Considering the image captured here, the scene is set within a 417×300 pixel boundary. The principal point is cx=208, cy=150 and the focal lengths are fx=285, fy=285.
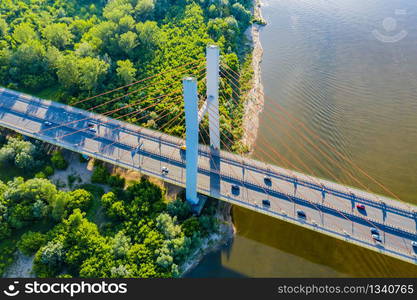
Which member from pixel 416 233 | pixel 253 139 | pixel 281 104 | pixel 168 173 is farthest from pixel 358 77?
pixel 168 173

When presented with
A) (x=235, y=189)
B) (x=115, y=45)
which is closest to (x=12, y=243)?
(x=235, y=189)

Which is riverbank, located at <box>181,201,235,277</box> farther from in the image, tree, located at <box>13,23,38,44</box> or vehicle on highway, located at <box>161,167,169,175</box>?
tree, located at <box>13,23,38,44</box>

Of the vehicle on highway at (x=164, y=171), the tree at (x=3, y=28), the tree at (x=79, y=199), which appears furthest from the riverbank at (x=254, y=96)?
the tree at (x=3, y=28)

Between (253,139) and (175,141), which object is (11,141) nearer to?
(175,141)

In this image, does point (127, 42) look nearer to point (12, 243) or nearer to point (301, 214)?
point (12, 243)

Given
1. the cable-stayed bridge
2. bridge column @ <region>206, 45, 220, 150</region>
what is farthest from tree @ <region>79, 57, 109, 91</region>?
bridge column @ <region>206, 45, 220, 150</region>

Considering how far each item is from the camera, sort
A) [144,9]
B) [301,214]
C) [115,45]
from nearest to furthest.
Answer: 1. [301,214]
2. [115,45]
3. [144,9]

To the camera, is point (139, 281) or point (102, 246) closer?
point (139, 281)
